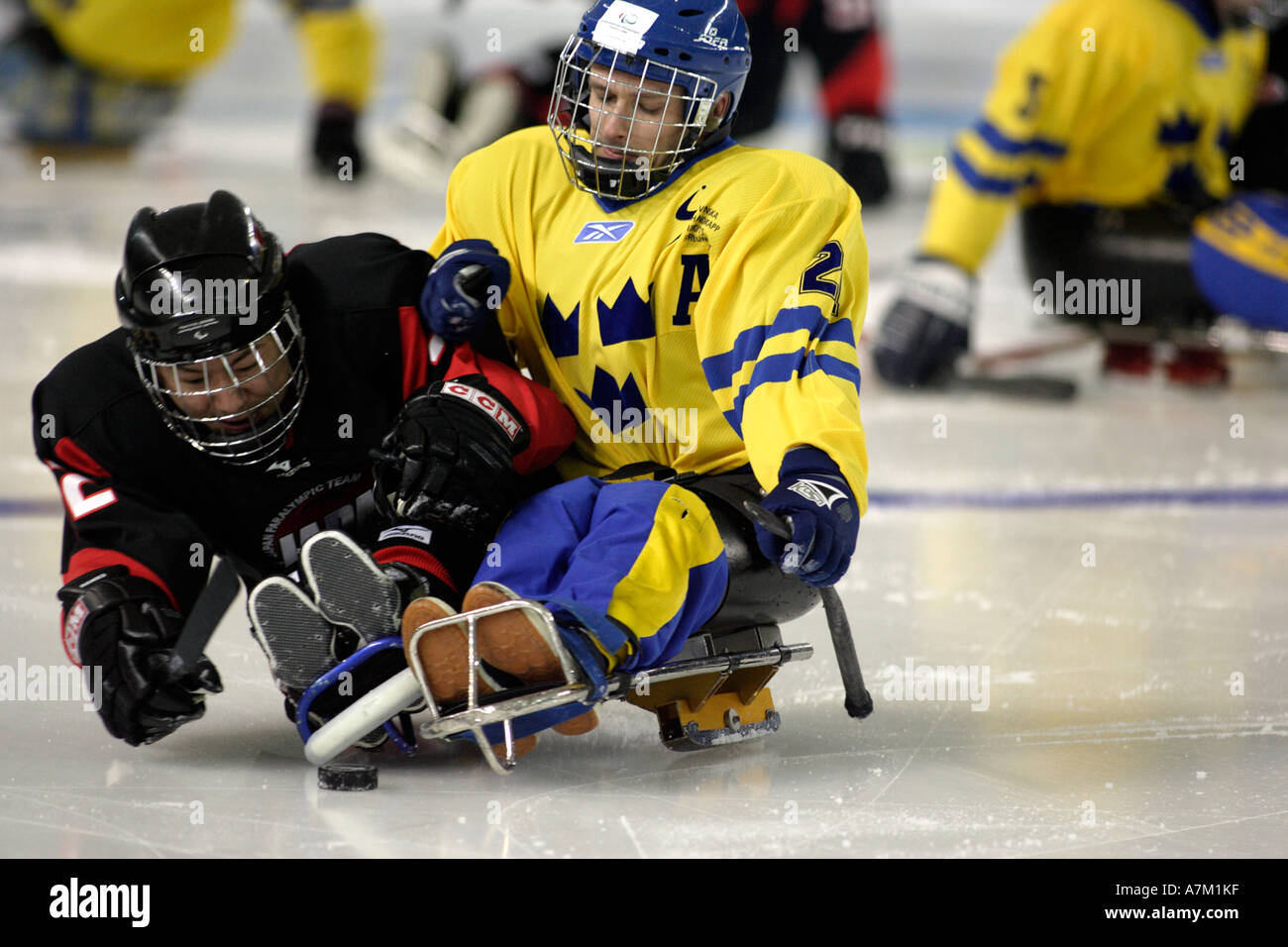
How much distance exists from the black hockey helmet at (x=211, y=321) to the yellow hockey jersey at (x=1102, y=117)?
11.3 feet

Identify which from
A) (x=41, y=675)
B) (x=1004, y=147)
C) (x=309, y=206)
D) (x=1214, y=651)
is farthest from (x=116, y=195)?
(x=1214, y=651)

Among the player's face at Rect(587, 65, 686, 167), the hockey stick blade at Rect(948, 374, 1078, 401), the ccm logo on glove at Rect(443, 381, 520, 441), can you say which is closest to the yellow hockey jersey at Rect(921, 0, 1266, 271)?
the hockey stick blade at Rect(948, 374, 1078, 401)

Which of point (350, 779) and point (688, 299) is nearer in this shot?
point (350, 779)

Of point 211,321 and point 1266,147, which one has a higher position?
point 211,321

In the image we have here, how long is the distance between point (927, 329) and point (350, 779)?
3433 mm

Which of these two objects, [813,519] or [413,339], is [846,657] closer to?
[813,519]

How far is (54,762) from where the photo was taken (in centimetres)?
235

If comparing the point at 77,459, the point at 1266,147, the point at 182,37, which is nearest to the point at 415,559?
the point at 77,459

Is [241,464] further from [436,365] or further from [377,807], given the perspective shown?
[377,807]

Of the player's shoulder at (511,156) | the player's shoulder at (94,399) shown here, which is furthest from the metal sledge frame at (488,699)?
the player's shoulder at (511,156)

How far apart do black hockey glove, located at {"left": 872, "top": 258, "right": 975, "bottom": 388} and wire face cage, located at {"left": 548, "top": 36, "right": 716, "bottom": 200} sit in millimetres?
2875

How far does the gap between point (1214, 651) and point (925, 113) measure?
24.5 feet

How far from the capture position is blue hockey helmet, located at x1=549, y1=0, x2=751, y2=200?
2.46 metres

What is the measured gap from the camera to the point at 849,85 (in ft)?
27.0
